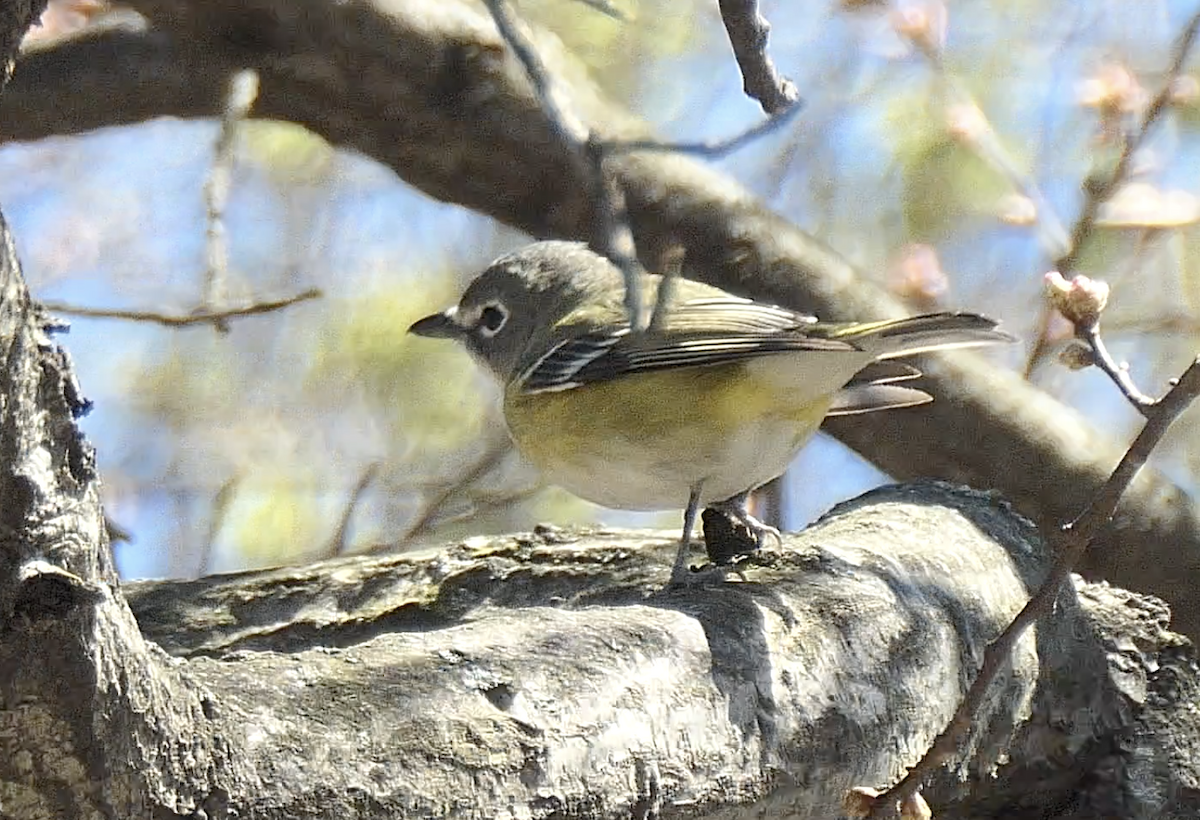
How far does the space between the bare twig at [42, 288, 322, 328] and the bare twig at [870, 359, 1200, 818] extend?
131 centimetres

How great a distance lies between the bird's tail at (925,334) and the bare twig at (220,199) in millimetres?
1159

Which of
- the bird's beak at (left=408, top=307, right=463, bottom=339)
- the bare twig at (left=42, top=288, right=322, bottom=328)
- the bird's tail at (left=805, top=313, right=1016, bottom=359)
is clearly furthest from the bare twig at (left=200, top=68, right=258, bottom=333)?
the bird's tail at (left=805, top=313, right=1016, bottom=359)

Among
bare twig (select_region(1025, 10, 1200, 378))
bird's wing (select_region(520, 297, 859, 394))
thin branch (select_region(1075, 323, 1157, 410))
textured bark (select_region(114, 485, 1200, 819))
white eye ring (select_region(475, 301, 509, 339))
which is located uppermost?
bare twig (select_region(1025, 10, 1200, 378))

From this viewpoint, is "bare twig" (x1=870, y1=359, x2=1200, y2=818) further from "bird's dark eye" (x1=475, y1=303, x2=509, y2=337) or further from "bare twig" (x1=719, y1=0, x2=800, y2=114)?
"bird's dark eye" (x1=475, y1=303, x2=509, y2=337)

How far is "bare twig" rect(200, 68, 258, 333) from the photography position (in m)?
2.76

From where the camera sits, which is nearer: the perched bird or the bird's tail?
the bird's tail

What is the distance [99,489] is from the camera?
1.11 metres

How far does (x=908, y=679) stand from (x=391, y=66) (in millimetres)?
2025

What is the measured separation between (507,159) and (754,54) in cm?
226

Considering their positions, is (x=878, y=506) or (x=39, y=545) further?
(x=878, y=506)

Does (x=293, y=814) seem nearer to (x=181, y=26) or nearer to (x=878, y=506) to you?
(x=878, y=506)

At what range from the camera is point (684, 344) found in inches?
115

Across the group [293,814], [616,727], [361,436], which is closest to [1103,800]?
[616,727]

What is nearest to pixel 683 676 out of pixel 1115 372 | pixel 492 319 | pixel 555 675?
pixel 555 675
